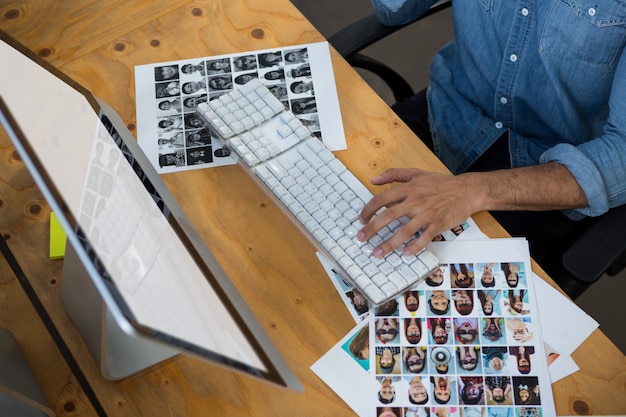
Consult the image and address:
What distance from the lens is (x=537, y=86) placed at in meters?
1.32

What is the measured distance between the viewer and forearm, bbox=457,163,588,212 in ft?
3.83

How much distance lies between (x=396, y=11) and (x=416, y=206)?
43cm

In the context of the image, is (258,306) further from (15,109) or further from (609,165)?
(609,165)

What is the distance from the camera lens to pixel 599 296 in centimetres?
193

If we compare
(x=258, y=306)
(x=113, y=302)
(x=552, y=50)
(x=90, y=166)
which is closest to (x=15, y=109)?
(x=90, y=166)

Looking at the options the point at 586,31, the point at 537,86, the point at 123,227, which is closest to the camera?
the point at 123,227

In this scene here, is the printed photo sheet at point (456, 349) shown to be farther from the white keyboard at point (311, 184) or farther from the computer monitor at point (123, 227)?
the computer monitor at point (123, 227)

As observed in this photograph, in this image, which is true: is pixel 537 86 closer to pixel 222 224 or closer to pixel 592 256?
pixel 592 256

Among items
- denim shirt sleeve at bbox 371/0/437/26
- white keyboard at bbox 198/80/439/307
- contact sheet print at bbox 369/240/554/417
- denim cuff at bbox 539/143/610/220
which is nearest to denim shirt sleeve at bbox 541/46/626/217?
denim cuff at bbox 539/143/610/220

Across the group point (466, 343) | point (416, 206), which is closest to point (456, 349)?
point (466, 343)

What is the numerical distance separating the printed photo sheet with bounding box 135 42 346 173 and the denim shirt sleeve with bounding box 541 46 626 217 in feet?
1.21

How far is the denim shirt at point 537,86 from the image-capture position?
46.0 inches

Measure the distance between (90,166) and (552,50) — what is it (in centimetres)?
79

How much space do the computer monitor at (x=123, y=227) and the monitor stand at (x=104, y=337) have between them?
0.03 metres
